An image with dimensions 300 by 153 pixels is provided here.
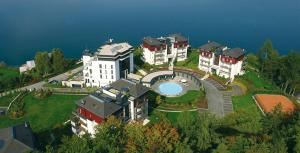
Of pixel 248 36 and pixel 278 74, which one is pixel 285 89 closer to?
pixel 278 74

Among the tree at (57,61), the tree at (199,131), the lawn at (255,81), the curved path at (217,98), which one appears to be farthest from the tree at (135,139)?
the tree at (57,61)

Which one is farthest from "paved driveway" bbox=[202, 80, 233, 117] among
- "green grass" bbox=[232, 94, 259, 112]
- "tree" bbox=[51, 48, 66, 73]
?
"tree" bbox=[51, 48, 66, 73]

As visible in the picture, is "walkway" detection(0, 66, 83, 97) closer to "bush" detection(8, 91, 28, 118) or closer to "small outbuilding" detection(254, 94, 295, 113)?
"bush" detection(8, 91, 28, 118)

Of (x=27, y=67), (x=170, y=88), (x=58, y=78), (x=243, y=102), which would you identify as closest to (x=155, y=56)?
(x=170, y=88)

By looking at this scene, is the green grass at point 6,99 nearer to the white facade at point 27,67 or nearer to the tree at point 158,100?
the white facade at point 27,67

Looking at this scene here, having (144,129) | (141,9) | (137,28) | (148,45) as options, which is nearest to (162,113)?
(144,129)

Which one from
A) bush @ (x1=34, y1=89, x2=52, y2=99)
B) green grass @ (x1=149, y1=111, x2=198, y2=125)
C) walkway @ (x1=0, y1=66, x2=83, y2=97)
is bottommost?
green grass @ (x1=149, y1=111, x2=198, y2=125)
